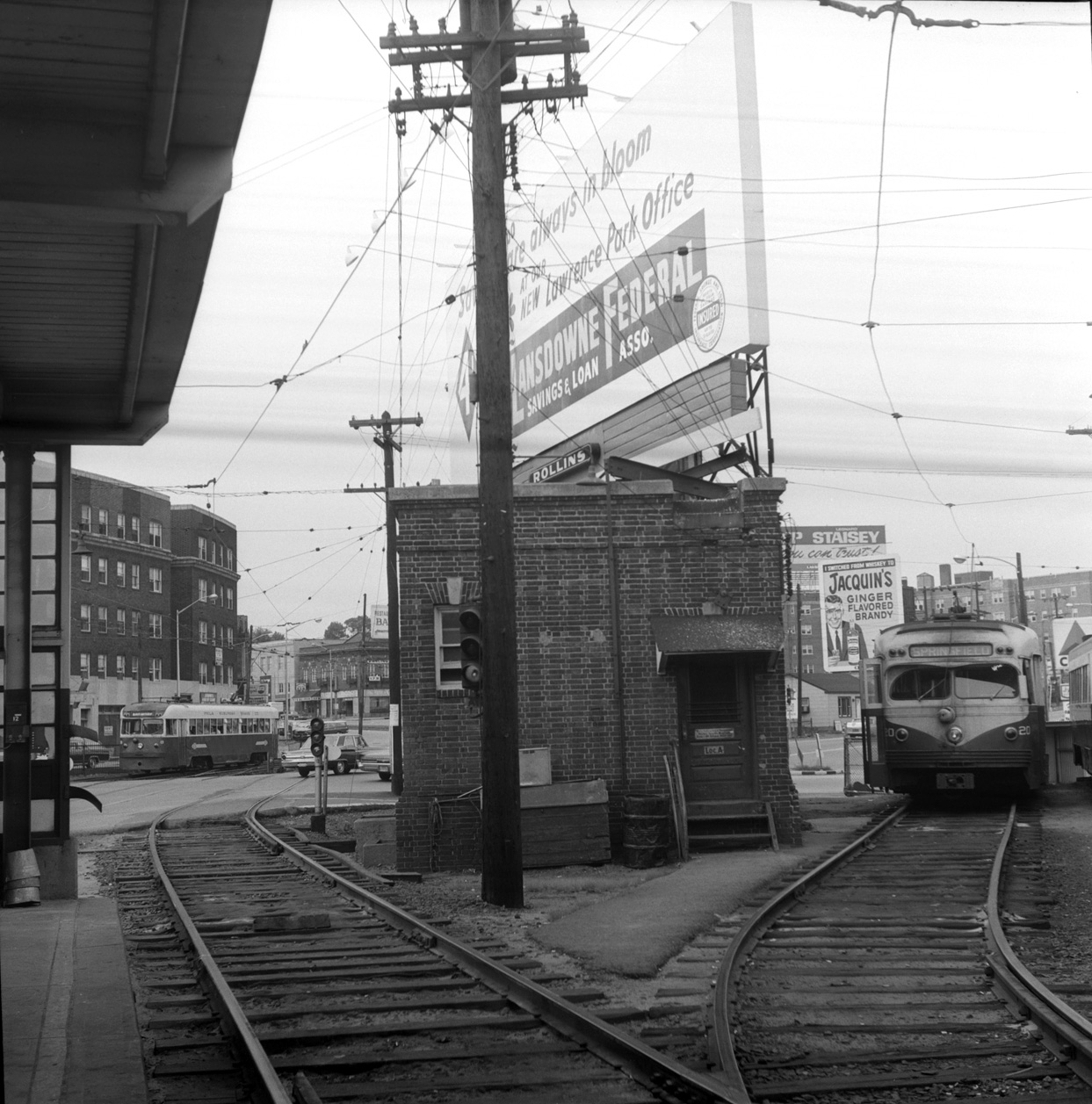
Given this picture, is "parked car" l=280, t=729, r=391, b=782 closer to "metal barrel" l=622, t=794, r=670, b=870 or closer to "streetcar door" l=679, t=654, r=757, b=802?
"streetcar door" l=679, t=654, r=757, b=802

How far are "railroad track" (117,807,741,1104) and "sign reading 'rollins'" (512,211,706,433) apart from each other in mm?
11574

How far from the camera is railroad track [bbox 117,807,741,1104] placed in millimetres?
6430

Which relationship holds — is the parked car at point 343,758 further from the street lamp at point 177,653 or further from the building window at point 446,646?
the building window at point 446,646

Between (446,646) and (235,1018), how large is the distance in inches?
392

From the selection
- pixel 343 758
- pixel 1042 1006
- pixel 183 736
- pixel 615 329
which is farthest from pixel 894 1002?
pixel 183 736

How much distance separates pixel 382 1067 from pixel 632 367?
676 inches

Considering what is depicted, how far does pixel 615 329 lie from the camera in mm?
23438

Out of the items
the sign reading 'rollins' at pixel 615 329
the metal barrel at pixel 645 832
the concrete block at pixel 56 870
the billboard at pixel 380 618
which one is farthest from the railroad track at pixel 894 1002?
the billboard at pixel 380 618

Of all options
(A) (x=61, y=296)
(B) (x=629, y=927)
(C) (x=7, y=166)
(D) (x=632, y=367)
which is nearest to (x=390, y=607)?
(D) (x=632, y=367)

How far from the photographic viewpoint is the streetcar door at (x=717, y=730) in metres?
18.0

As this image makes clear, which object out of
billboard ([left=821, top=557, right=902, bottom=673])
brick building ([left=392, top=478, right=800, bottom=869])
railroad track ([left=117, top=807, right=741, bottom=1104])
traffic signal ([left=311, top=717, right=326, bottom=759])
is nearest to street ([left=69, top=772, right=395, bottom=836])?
traffic signal ([left=311, top=717, right=326, bottom=759])

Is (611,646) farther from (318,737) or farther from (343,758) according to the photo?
(343,758)

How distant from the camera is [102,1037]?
7.51m

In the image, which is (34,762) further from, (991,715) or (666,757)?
(991,715)
